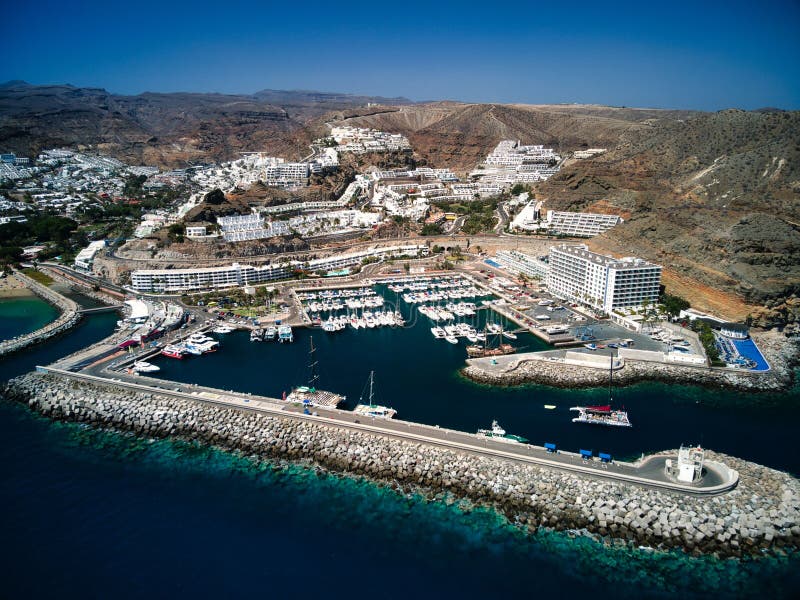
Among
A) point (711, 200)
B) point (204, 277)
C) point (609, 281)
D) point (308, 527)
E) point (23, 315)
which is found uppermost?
point (711, 200)

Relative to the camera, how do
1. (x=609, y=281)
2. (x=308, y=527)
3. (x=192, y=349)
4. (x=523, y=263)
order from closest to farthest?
(x=308, y=527) → (x=192, y=349) → (x=609, y=281) → (x=523, y=263)

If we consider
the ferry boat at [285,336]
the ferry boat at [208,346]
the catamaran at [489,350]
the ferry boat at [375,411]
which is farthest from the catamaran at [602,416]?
the ferry boat at [208,346]

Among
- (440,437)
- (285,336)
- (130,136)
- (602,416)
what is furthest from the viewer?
(130,136)

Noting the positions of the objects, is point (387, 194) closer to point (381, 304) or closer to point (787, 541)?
point (381, 304)

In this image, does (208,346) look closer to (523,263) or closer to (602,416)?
(602,416)

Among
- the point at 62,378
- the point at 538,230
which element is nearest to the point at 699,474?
the point at 62,378

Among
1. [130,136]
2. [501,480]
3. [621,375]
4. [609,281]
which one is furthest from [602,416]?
[130,136]

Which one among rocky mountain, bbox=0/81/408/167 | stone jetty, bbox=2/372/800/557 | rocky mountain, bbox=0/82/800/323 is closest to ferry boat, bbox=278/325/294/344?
stone jetty, bbox=2/372/800/557
